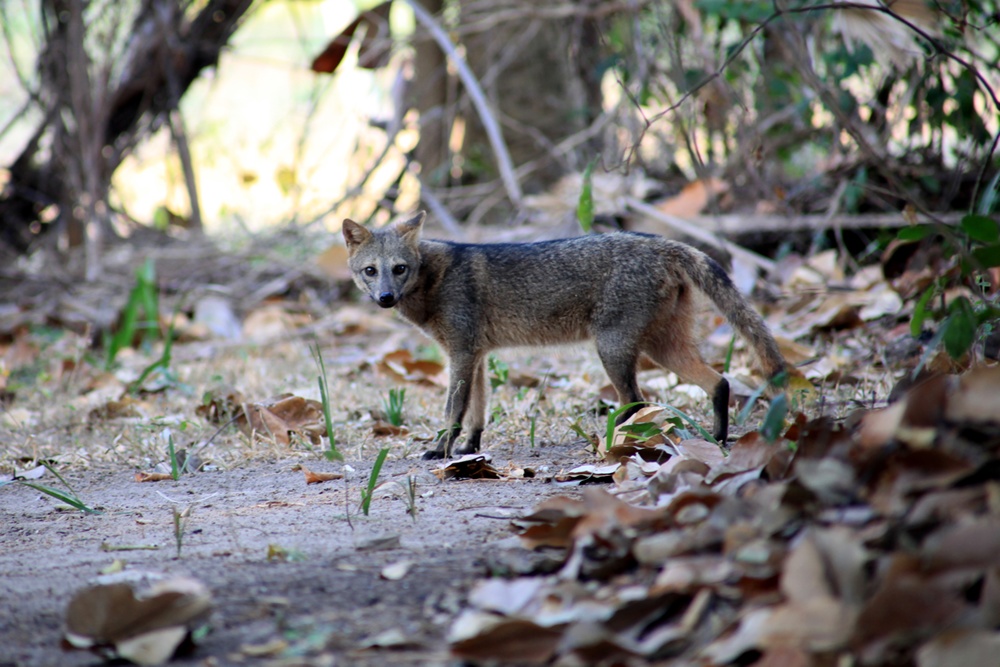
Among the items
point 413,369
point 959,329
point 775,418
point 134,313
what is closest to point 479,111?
point 413,369

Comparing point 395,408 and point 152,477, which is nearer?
point 152,477

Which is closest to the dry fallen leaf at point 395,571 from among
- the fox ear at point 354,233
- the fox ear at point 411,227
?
the fox ear at point 411,227

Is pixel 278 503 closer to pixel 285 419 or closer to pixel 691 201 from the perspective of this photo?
pixel 285 419

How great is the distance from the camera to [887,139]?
6777mm

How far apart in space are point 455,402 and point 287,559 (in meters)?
1.98

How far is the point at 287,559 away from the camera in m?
2.50

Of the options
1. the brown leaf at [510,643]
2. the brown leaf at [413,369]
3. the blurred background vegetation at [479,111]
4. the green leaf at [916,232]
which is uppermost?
the blurred background vegetation at [479,111]

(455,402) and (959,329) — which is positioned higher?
(959,329)

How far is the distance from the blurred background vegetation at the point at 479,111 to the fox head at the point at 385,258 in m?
2.32

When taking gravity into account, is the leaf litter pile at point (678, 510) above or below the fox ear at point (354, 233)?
below

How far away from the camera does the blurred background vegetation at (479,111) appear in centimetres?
704

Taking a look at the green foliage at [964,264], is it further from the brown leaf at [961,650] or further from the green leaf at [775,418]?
the brown leaf at [961,650]

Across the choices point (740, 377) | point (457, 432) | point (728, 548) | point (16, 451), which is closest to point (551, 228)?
point (740, 377)

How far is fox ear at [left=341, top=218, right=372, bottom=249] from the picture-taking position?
203 inches
